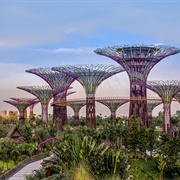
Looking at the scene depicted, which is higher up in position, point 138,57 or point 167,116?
point 138,57

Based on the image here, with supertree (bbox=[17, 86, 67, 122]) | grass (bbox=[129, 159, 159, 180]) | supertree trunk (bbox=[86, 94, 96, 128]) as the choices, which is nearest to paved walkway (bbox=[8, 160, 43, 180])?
grass (bbox=[129, 159, 159, 180])

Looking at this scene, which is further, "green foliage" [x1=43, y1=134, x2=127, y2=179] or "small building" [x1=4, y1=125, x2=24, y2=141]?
"small building" [x1=4, y1=125, x2=24, y2=141]

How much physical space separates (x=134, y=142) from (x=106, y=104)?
3690 cm

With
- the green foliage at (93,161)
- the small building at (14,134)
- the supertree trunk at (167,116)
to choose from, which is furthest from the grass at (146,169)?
the small building at (14,134)

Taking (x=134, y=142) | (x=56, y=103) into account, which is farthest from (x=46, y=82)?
(x=134, y=142)

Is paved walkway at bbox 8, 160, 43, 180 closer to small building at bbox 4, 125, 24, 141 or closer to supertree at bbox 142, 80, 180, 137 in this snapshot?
small building at bbox 4, 125, 24, 141

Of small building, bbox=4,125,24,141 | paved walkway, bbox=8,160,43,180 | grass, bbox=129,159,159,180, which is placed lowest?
grass, bbox=129,159,159,180

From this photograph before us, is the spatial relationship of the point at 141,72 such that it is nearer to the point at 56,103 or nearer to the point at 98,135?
the point at 98,135

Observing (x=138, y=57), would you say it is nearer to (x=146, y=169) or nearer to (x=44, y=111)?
(x=146, y=169)

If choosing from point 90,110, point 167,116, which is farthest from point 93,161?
point 90,110

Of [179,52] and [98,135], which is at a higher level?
[179,52]

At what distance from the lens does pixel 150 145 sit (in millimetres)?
38281

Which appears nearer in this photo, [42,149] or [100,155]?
[100,155]

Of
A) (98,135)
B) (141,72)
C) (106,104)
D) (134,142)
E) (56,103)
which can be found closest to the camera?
(134,142)
